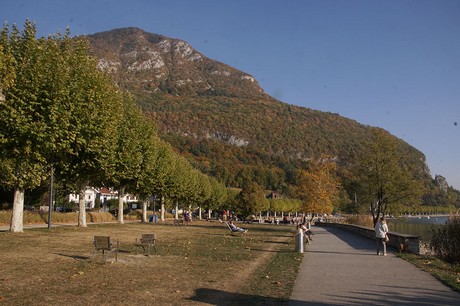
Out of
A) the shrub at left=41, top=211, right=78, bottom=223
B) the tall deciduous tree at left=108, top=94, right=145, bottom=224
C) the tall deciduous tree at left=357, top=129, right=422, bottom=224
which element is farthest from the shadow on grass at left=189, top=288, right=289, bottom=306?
the shrub at left=41, top=211, right=78, bottom=223

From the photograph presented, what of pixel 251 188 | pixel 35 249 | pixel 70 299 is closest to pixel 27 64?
pixel 35 249

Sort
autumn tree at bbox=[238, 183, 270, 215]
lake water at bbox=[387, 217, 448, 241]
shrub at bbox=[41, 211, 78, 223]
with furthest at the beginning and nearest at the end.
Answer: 1. autumn tree at bbox=[238, 183, 270, 215]
2. shrub at bbox=[41, 211, 78, 223]
3. lake water at bbox=[387, 217, 448, 241]

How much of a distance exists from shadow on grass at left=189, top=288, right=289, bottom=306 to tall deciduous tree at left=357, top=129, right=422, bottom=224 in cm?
3087

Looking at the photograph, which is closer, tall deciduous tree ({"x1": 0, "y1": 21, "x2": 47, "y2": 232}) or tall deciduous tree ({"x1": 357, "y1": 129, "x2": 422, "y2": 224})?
tall deciduous tree ({"x1": 0, "y1": 21, "x2": 47, "y2": 232})

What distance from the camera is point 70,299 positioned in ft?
29.8

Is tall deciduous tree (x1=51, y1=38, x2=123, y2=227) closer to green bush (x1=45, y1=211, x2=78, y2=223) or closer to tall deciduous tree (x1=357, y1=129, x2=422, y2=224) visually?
green bush (x1=45, y1=211, x2=78, y2=223)

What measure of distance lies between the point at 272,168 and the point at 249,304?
6215 inches

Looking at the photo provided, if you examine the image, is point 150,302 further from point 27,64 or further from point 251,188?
point 251,188

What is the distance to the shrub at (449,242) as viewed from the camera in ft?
64.3

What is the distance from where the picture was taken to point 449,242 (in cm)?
2019

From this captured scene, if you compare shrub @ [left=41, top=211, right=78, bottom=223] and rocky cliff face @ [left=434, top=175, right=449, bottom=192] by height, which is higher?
rocky cliff face @ [left=434, top=175, right=449, bottom=192]

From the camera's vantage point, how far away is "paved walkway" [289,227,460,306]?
9500mm

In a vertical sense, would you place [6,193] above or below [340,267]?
above

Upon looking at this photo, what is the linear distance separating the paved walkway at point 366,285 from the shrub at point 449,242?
154 inches
